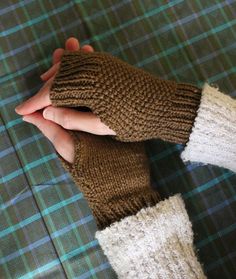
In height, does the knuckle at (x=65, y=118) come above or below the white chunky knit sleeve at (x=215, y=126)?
above

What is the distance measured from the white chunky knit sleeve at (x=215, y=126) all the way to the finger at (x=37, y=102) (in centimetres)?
28

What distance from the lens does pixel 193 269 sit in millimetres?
743

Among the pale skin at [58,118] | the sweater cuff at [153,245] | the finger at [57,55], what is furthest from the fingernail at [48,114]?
the sweater cuff at [153,245]

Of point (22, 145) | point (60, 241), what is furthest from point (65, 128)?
point (60, 241)

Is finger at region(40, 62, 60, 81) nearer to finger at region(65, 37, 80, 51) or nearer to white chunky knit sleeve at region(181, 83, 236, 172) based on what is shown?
finger at region(65, 37, 80, 51)

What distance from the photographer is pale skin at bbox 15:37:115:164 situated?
2.61 ft

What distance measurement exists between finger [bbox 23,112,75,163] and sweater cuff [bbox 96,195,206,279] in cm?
16

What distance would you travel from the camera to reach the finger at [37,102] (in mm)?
815

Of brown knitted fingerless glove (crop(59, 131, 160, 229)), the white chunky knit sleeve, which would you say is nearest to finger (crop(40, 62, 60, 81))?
brown knitted fingerless glove (crop(59, 131, 160, 229))

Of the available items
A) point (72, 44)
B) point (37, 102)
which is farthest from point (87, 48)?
point (37, 102)

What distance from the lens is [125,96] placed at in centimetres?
75

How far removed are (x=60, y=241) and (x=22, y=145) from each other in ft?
0.68

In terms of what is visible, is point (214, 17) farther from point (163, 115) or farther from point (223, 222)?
point (223, 222)

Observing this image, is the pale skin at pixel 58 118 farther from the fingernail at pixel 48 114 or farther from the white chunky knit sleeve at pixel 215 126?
the white chunky knit sleeve at pixel 215 126
